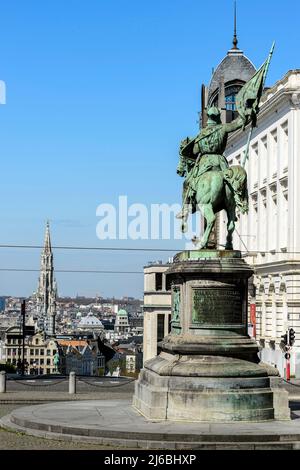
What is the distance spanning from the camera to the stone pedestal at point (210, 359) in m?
21.6

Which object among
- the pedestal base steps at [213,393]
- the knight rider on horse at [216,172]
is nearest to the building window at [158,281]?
the knight rider on horse at [216,172]

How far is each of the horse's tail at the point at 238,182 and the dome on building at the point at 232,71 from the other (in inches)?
1934

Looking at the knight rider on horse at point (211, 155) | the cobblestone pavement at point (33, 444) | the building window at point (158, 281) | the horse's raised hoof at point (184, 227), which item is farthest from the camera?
the building window at point (158, 281)

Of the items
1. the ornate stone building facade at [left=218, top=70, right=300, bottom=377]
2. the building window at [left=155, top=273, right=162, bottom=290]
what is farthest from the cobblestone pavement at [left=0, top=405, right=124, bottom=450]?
the building window at [left=155, top=273, right=162, bottom=290]

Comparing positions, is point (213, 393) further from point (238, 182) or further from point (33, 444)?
point (238, 182)

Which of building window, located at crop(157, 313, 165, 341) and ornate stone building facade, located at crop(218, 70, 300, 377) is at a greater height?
ornate stone building facade, located at crop(218, 70, 300, 377)

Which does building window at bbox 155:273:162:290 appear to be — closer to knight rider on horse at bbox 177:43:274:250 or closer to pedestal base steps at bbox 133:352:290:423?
knight rider on horse at bbox 177:43:274:250

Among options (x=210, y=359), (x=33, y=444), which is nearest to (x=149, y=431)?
(x=33, y=444)

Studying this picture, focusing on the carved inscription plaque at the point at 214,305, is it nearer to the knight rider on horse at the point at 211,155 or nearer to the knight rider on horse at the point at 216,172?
the knight rider on horse at the point at 216,172

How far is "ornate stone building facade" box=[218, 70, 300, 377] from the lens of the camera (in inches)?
2122

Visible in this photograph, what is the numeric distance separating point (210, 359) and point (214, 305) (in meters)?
1.27

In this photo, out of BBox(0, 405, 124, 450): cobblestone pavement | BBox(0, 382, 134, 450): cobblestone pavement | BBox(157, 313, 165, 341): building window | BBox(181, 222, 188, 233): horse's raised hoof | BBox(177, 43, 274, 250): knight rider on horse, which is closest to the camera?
BBox(0, 405, 124, 450): cobblestone pavement

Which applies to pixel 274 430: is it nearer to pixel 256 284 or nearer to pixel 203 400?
pixel 203 400

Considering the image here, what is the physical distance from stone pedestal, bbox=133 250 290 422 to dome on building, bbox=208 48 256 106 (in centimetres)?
5047
